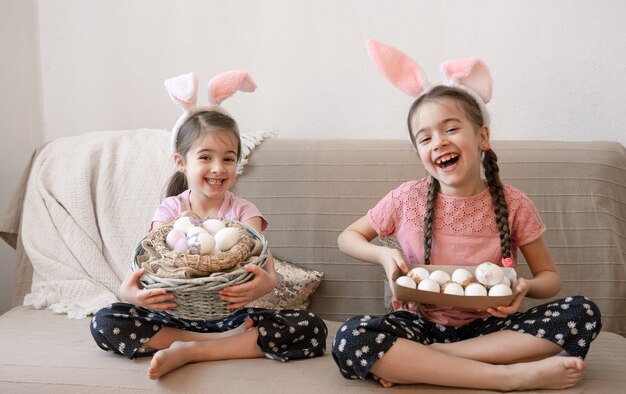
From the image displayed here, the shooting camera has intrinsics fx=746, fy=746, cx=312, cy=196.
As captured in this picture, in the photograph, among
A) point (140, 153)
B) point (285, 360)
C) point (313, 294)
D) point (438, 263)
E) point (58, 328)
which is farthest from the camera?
point (140, 153)

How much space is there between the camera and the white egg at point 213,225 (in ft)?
5.60

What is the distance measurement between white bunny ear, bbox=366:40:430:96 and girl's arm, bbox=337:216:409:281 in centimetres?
36

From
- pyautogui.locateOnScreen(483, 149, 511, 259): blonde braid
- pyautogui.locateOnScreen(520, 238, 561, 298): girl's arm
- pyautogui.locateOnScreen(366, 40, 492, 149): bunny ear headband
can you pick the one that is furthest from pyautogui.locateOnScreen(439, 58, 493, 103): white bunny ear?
pyautogui.locateOnScreen(520, 238, 561, 298): girl's arm

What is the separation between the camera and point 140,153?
2.33 meters

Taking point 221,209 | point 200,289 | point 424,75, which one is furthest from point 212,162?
point 424,75

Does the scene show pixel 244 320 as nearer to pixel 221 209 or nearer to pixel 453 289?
pixel 221 209

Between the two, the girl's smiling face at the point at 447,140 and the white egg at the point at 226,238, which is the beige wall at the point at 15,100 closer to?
the white egg at the point at 226,238

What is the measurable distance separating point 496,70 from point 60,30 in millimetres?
1560

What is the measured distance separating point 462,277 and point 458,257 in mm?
165

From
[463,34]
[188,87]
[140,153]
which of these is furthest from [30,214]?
[463,34]

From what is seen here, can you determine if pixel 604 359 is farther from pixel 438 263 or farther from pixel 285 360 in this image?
pixel 285 360

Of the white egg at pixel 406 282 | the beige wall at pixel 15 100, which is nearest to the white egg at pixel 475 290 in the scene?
the white egg at pixel 406 282

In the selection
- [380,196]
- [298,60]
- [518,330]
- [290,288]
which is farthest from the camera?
[298,60]

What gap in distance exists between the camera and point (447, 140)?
5.72 feet
